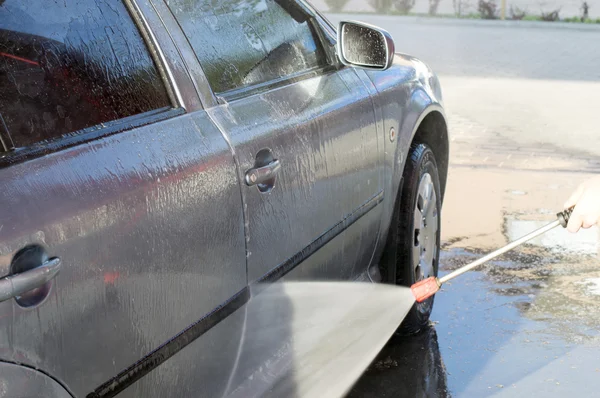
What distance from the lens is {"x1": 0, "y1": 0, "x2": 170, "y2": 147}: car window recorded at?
2.08m

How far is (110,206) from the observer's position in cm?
204

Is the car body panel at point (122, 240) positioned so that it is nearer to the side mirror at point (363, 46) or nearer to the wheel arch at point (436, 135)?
the side mirror at point (363, 46)

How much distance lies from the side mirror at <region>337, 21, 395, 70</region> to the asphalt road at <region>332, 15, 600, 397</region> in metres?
1.32

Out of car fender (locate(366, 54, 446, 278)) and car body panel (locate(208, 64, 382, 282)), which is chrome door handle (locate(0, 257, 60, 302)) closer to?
car body panel (locate(208, 64, 382, 282))

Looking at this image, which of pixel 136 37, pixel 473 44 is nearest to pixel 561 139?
pixel 136 37

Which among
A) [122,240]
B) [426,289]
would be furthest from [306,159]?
[122,240]

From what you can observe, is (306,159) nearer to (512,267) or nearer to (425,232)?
(425,232)

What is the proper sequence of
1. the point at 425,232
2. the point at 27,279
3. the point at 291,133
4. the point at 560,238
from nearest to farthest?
the point at 27,279, the point at 291,133, the point at 425,232, the point at 560,238

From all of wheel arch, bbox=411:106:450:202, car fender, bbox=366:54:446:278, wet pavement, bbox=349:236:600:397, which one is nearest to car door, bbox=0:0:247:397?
car fender, bbox=366:54:446:278

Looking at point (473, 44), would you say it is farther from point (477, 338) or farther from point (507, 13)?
point (477, 338)

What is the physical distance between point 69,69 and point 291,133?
0.83 m

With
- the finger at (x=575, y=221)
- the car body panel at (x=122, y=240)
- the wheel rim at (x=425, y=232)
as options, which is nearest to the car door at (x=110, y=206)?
the car body panel at (x=122, y=240)

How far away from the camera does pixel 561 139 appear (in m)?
9.03

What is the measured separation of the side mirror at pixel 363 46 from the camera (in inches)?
142
